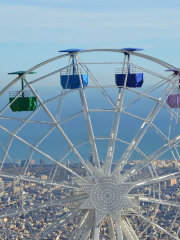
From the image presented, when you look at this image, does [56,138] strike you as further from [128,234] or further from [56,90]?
[128,234]

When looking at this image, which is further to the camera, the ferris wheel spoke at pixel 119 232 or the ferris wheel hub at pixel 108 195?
the ferris wheel hub at pixel 108 195

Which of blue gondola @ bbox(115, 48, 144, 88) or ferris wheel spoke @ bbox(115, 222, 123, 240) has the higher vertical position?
blue gondola @ bbox(115, 48, 144, 88)

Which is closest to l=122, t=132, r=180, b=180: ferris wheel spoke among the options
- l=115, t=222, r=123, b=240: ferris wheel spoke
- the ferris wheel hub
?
the ferris wheel hub

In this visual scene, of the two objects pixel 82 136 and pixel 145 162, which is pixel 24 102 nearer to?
pixel 145 162

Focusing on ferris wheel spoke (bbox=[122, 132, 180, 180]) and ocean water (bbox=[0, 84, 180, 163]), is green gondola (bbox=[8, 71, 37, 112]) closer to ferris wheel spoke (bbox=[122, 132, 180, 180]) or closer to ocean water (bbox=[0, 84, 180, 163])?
ferris wheel spoke (bbox=[122, 132, 180, 180])

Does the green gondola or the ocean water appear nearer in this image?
the green gondola

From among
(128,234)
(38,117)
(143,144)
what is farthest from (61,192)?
(38,117)

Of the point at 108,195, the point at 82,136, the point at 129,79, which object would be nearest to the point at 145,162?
the point at 108,195

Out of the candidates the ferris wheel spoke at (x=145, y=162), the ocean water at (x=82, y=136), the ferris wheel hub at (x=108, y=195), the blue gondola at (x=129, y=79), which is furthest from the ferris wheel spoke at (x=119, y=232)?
the ocean water at (x=82, y=136)

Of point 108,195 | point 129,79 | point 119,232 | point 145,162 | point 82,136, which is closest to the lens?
point 119,232

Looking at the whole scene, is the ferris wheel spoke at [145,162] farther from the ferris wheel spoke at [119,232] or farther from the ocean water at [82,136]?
the ocean water at [82,136]

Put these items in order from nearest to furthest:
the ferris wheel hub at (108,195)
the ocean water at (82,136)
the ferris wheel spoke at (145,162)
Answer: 1. the ferris wheel hub at (108,195)
2. the ferris wheel spoke at (145,162)
3. the ocean water at (82,136)

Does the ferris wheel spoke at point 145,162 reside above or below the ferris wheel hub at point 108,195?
above
